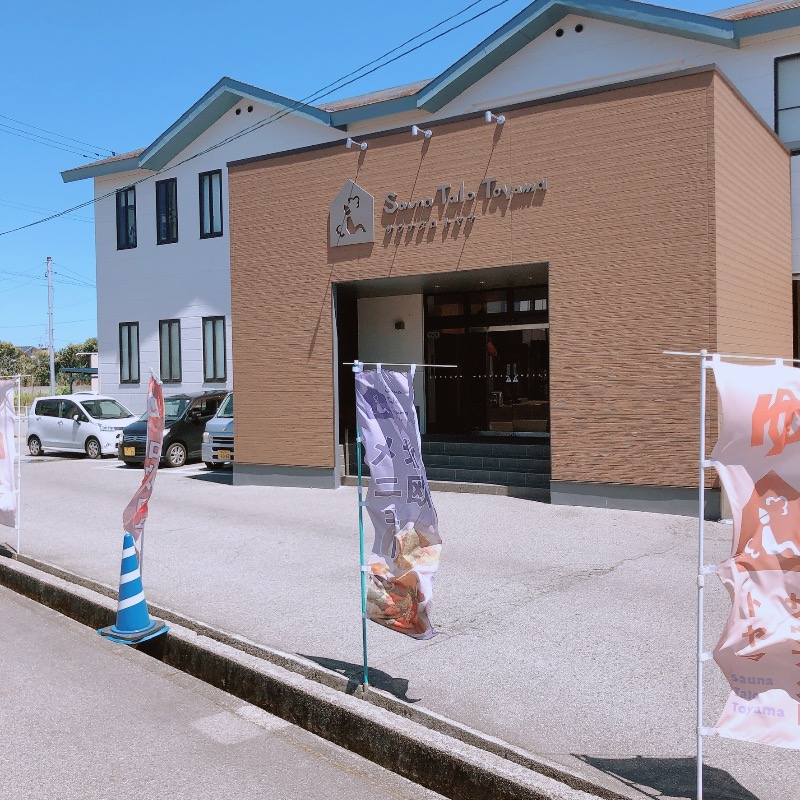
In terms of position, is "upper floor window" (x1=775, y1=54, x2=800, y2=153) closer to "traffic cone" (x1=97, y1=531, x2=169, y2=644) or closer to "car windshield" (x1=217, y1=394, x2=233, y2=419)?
"car windshield" (x1=217, y1=394, x2=233, y2=419)

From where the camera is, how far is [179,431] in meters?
19.1

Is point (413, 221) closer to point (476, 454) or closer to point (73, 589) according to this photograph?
point (476, 454)

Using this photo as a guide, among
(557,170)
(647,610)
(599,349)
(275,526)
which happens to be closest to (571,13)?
(557,170)

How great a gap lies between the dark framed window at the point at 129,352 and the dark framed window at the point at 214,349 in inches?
116

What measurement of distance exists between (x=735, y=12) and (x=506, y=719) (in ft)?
58.6

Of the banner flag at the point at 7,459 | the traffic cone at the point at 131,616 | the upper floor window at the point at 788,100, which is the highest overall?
the upper floor window at the point at 788,100

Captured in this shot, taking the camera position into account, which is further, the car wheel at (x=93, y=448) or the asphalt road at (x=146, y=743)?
the car wheel at (x=93, y=448)

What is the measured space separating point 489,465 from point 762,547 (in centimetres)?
1042

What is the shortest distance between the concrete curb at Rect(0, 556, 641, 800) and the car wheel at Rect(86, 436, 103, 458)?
1513 centimetres

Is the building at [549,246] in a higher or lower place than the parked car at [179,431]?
higher

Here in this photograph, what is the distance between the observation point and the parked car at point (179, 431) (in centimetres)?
1855

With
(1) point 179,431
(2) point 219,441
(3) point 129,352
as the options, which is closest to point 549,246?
(2) point 219,441

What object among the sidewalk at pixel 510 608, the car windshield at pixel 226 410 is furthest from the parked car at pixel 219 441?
the sidewalk at pixel 510 608

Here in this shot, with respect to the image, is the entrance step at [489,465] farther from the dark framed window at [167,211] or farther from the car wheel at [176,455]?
the dark framed window at [167,211]
